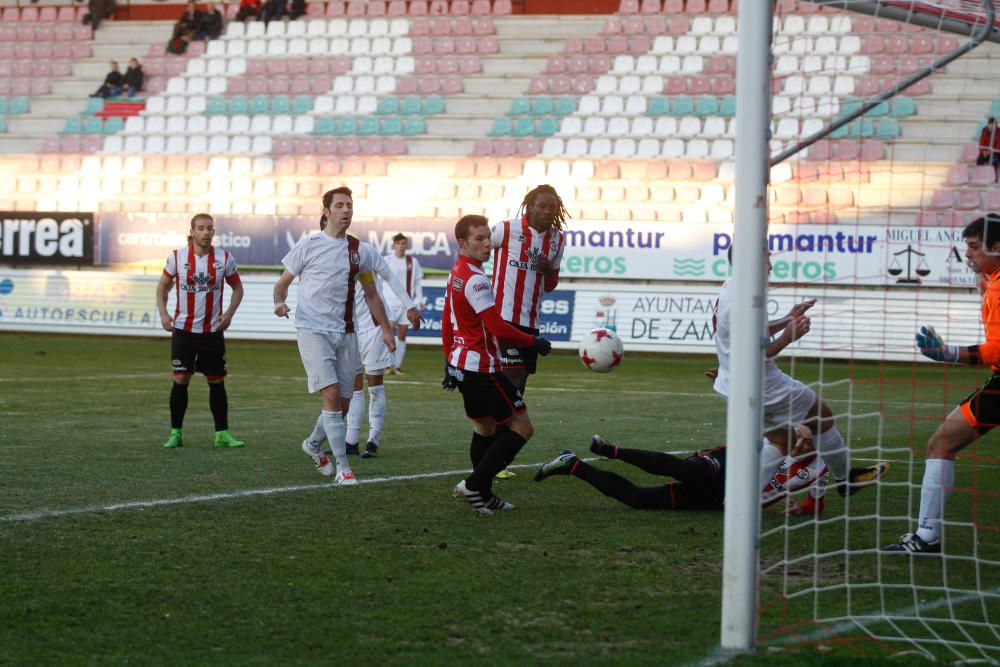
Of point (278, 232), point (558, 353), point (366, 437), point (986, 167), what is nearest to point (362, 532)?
point (366, 437)

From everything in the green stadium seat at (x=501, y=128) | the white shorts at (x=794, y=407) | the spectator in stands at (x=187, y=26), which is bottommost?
the white shorts at (x=794, y=407)

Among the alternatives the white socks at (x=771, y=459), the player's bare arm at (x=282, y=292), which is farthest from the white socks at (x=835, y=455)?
the player's bare arm at (x=282, y=292)

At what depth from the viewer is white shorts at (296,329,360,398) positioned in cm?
859

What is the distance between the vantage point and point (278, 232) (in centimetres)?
2756

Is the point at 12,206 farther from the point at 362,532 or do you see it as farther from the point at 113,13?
the point at 362,532

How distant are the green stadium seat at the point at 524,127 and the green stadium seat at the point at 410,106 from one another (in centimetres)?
251

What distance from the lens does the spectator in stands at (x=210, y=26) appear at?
3353cm

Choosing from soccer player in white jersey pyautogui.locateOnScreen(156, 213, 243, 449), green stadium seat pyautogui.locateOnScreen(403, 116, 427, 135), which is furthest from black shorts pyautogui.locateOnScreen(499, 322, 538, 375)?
green stadium seat pyautogui.locateOnScreen(403, 116, 427, 135)

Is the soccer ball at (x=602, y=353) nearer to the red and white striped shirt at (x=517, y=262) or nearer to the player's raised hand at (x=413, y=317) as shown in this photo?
the red and white striped shirt at (x=517, y=262)

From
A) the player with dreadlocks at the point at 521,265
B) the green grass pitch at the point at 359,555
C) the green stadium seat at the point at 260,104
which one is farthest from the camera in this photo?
the green stadium seat at the point at 260,104

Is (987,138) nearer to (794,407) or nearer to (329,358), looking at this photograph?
(794,407)

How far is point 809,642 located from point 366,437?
22.8 feet

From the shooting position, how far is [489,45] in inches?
1222

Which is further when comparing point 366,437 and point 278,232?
point 278,232
